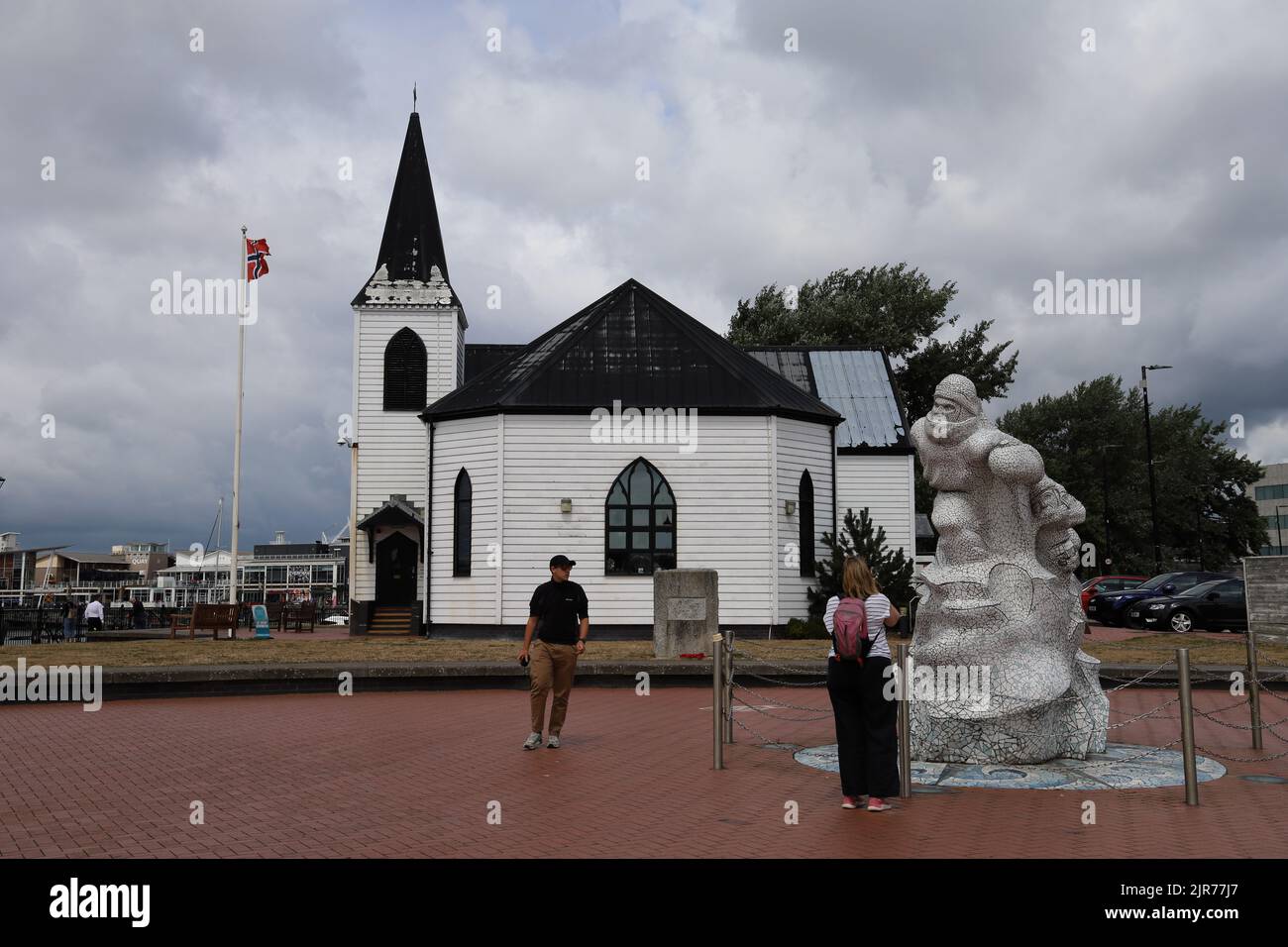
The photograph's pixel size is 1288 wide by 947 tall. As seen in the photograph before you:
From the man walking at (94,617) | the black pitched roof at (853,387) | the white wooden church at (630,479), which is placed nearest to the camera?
the white wooden church at (630,479)

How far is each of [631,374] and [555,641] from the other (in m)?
17.6

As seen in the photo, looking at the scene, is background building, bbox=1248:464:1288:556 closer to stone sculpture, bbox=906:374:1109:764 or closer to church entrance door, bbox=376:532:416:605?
church entrance door, bbox=376:532:416:605

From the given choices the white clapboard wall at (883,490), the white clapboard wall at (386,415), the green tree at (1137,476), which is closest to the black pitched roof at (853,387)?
the white clapboard wall at (883,490)

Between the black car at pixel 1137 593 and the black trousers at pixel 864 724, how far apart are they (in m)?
26.7

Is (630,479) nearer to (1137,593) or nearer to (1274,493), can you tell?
(1137,593)

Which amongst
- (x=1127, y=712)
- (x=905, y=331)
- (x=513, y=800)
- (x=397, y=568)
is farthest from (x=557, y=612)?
(x=905, y=331)

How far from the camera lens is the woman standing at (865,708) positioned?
795cm

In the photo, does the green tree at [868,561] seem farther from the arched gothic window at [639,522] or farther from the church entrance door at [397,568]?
the church entrance door at [397,568]

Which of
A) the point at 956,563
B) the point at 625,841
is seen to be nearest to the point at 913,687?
the point at 956,563

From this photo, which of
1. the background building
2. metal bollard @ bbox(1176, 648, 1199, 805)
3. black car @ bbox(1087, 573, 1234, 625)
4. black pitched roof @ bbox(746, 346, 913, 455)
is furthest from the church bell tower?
the background building

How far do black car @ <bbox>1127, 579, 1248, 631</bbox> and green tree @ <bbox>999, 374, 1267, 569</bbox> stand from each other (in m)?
37.4

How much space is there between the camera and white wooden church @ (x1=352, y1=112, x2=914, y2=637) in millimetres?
26375
